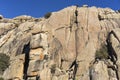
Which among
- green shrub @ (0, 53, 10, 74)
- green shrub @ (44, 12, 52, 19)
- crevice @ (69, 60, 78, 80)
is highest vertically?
green shrub @ (44, 12, 52, 19)

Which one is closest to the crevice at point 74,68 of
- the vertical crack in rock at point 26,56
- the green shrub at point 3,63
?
the vertical crack in rock at point 26,56

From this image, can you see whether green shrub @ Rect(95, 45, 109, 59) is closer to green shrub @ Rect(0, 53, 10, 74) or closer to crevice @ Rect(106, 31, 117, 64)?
crevice @ Rect(106, 31, 117, 64)

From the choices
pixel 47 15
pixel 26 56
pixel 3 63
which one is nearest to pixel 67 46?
pixel 26 56

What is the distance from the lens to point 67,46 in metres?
70.7

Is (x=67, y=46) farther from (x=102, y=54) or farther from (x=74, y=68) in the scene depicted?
(x=102, y=54)

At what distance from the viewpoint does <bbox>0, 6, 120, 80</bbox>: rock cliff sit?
6239 cm

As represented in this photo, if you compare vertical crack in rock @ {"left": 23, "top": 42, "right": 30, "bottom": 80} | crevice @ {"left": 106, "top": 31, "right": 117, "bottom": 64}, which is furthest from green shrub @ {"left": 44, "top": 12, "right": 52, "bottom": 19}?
crevice @ {"left": 106, "top": 31, "right": 117, "bottom": 64}

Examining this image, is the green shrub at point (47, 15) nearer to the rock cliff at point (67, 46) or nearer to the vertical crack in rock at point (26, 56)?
the rock cliff at point (67, 46)

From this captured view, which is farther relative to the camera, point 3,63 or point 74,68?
point 3,63

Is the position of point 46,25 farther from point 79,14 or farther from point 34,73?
point 34,73

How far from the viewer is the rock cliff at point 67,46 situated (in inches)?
2456

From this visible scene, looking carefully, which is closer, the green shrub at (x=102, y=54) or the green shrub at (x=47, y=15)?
the green shrub at (x=102, y=54)

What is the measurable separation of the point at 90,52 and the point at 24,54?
14.4 meters

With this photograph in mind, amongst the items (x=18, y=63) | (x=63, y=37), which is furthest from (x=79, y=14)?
(x=18, y=63)
